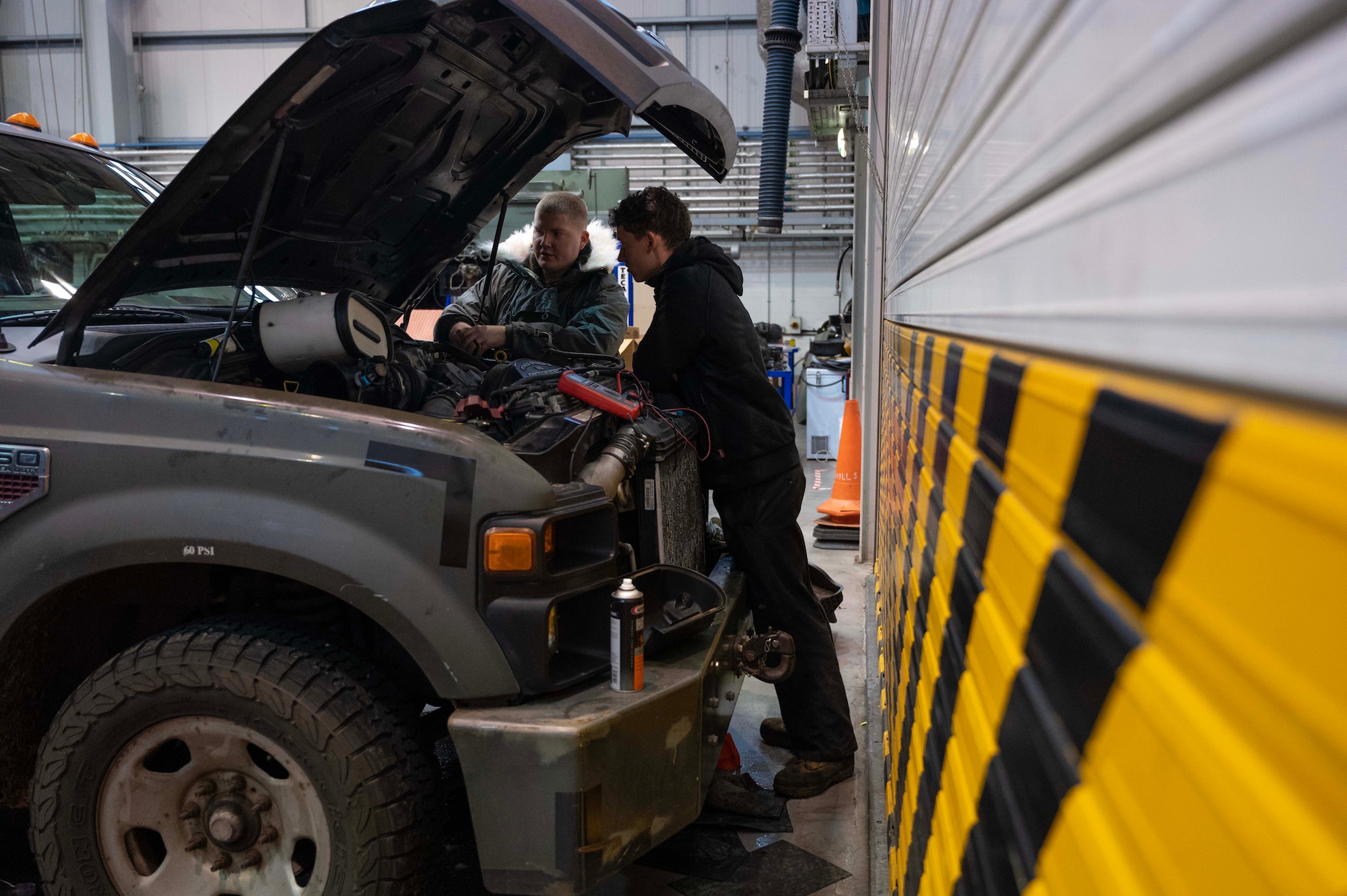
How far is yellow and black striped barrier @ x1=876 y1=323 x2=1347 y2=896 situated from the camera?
35 cm

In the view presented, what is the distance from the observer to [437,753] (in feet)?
11.0

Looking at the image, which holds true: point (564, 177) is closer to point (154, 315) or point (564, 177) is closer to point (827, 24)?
point (827, 24)

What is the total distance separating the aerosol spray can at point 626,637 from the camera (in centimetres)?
198

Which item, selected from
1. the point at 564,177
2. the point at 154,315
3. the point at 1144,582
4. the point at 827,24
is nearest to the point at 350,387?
the point at 154,315

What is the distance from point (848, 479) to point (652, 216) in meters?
3.72

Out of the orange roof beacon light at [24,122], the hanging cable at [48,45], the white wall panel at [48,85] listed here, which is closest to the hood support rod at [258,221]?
the orange roof beacon light at [24,122]

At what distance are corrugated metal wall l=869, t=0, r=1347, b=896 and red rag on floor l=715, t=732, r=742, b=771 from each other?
2.03 meters

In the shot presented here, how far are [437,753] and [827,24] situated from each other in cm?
542

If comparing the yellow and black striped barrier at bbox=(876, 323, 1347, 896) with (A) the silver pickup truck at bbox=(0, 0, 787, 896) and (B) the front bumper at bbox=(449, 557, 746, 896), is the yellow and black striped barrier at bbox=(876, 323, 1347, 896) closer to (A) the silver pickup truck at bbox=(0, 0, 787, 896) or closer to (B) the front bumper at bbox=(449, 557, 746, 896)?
(B) the front bumper at bbox=(449, 557, 746, 896)

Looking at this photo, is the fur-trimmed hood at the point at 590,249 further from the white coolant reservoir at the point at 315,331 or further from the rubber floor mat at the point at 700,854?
the rubber floor mat at the point at 700,854

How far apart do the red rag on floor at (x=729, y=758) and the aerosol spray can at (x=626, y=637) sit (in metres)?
1.13

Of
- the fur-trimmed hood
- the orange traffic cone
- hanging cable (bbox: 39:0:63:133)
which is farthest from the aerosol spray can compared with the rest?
hanging cable (bbox: 39:0:63:133)

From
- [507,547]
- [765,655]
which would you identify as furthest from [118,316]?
[765,655]

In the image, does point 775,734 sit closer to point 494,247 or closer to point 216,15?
point 494,247
